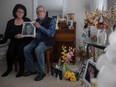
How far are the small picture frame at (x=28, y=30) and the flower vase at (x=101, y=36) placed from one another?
4.79ft

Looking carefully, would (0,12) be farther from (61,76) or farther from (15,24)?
(61,76)

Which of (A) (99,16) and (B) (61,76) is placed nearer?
(A) (99,16)

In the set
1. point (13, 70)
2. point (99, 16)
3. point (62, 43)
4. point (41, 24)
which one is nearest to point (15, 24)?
point (41, 24)

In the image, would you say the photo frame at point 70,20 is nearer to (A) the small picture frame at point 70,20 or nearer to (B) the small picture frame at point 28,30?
(A) the small picture frame at point 70,20

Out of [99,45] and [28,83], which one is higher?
[99,45]

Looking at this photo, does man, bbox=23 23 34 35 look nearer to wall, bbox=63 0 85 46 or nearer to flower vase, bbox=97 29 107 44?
wall, bbox=63 0 85 46

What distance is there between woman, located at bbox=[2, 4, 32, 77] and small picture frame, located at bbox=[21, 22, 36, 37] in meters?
0.08

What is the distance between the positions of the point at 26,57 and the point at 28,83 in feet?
1.83

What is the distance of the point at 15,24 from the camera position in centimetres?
363

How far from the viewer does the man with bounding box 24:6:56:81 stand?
331 centimetres

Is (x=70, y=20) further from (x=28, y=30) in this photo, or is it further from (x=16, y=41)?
(x=16, y=41)

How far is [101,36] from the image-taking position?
2.29 m

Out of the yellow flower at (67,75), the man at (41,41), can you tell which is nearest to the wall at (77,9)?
the man at (41,41)

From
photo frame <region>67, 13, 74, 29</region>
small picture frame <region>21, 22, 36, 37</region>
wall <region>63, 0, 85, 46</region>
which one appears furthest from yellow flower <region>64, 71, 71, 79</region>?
wall <region>63, 0, 85, 46</region>
